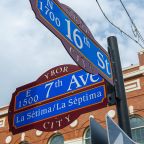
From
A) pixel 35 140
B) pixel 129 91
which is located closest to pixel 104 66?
pixel 129 91

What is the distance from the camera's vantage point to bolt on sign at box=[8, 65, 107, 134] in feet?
13.7

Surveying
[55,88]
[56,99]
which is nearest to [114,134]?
[56,99]

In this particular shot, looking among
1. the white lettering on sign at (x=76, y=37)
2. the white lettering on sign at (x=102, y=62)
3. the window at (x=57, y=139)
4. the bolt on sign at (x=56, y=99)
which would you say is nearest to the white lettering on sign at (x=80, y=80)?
the bolt on sign at (x=56, y=99)

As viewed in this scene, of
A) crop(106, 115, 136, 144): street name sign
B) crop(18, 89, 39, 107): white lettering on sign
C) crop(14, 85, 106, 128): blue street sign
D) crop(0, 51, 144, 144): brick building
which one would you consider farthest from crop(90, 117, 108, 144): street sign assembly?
crop(0, 51, 144, 144): brick building

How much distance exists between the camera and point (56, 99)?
439 centimetres

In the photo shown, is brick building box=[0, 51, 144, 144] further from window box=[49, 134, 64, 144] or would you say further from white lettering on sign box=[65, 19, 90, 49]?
white lettering on sign box=[65, 19, 90, 49]

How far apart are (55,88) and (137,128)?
13.1 m

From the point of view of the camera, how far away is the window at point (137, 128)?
16.8 meters

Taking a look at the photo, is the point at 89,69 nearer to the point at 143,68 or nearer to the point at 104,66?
the point at 104,66

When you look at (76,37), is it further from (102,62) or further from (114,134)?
(114,134)

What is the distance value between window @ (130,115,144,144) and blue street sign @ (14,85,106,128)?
1288 cm

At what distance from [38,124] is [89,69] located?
3.71 ft

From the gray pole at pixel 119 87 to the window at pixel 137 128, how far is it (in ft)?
43.0

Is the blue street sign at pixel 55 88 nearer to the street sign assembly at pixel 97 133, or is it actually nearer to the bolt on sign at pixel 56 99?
the bolt on sign at pixel 56 99
